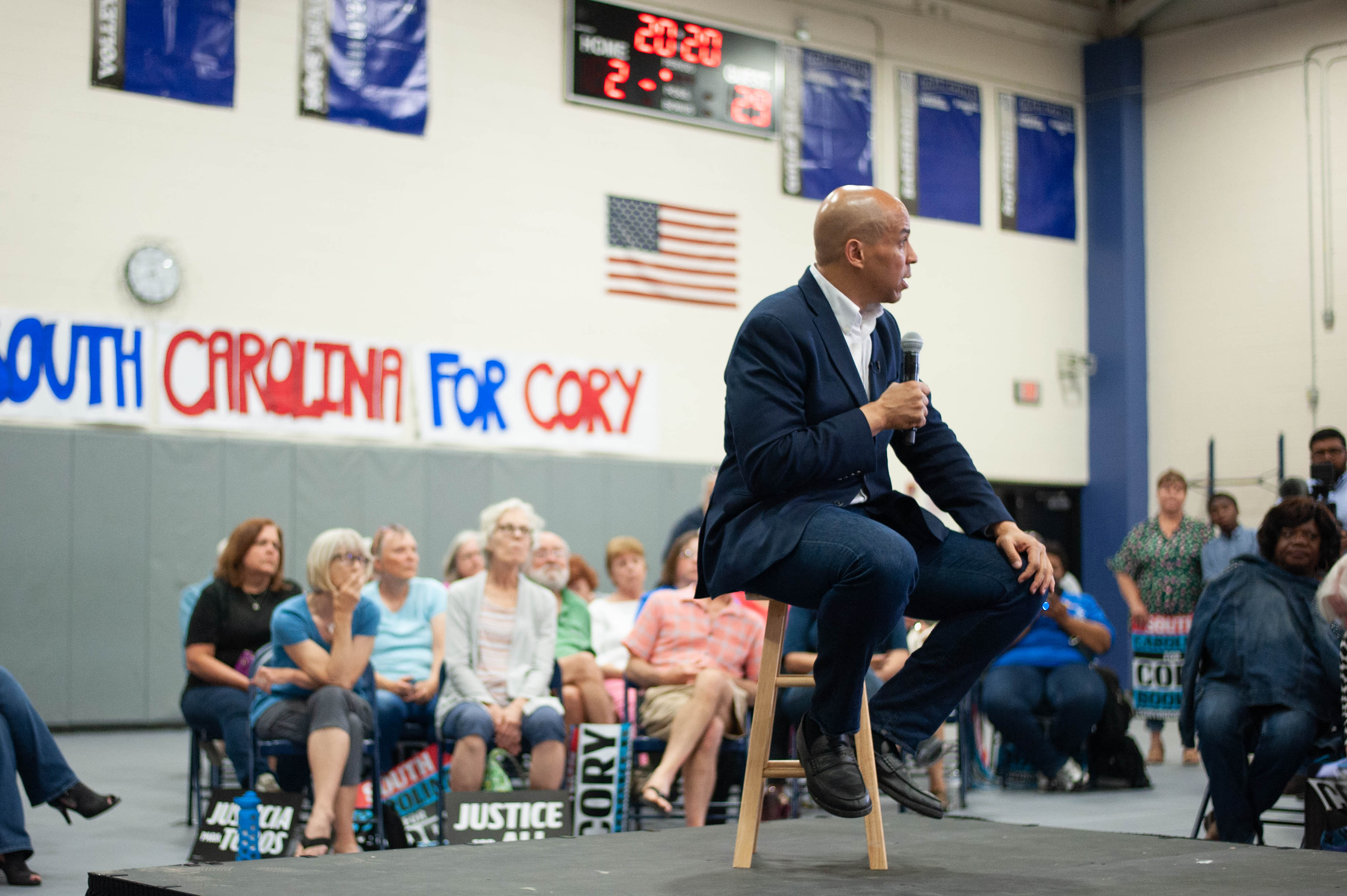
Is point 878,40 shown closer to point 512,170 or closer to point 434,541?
point 512,170

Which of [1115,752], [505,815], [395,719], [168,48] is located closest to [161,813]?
[395,719]

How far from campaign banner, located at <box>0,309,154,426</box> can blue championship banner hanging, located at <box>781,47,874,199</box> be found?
5423 mm

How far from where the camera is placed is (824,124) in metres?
11.5

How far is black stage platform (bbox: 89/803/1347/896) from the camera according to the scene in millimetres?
2490

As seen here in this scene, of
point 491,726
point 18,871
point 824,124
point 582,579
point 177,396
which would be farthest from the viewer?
point 824,124

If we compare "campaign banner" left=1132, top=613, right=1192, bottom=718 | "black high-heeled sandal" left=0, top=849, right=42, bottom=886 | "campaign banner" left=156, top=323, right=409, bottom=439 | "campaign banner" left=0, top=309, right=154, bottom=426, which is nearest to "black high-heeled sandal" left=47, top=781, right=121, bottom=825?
"black high-heeled sandal" left=0, top=849, right=42, bottom=886

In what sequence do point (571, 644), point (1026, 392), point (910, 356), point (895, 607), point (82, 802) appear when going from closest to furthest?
point (895, 607) < point (910, 356) < point (82, 802) < point (571, 644) < point (1026, 392)

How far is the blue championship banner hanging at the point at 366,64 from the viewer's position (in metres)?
9.33

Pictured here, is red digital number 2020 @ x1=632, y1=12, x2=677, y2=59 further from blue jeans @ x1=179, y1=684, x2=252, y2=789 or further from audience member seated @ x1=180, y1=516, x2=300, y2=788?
blue jeans @ x1=179, y1=684, x2=252, y2=789

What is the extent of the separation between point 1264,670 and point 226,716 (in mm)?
3621

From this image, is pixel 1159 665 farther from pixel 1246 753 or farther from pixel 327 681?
pixel 327 681

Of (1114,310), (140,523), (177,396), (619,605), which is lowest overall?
(619,605)

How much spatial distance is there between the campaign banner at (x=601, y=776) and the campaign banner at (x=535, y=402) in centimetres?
523

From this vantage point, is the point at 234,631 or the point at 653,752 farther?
the point at 234,631
